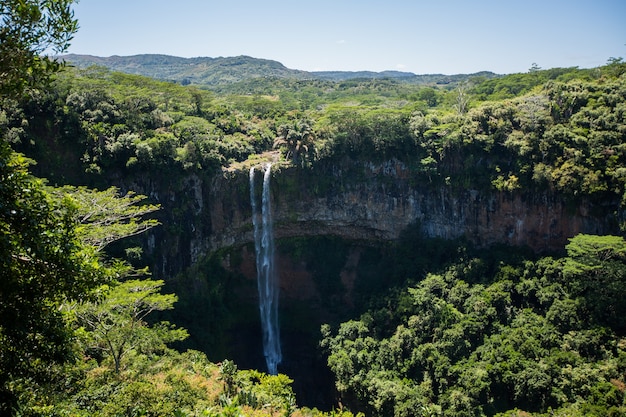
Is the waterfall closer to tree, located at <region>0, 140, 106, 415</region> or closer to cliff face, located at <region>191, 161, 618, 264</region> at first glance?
cliff face, located at <region>191, 161, 618, 264</region>

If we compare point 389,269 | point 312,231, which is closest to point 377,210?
point 389,269

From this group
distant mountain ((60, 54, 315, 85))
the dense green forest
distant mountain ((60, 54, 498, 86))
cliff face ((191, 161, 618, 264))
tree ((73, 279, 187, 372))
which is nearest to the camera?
tree ((73, 279, 187, 372))

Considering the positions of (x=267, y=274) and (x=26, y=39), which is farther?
(x=267, y=274)

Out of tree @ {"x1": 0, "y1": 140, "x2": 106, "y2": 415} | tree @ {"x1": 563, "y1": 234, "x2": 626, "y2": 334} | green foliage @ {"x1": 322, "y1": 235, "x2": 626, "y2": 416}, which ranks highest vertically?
tree @ {"x1": 0, "y1": 140, "x2": 106, "y2": 415}

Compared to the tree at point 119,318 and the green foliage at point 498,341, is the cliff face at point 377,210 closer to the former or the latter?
the green foliage at point 498,341

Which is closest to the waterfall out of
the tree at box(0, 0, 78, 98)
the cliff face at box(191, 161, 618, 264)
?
the cliff face at box(191, 161, 618, 264)

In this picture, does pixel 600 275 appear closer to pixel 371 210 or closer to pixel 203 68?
pixel 371 210

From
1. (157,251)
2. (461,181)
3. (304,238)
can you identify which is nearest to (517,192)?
(461,181)

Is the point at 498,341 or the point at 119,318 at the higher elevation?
the point at 119,318
